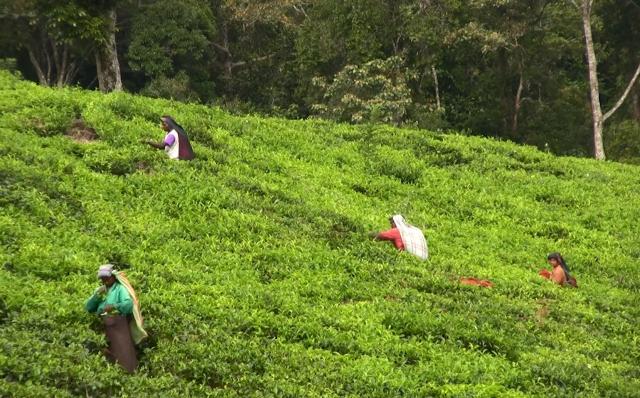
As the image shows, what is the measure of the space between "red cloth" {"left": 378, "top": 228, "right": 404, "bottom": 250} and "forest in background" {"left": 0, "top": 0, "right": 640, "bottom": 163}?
15724 mm

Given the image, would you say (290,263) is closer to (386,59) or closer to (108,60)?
(108,60)

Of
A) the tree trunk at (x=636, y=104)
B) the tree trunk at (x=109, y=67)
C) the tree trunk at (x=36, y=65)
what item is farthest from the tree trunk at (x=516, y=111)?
the tree trunk at (x=36, y=65)

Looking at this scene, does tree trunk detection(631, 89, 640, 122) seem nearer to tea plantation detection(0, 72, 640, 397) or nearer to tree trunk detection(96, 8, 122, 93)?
tea plantation detection(0, 72, 640, 397)

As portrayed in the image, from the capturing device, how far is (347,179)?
18.6 metres

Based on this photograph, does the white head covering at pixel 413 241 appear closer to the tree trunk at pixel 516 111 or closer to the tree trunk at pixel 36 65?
the tree trunk at pixel 516 111

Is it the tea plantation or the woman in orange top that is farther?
the woman in orange top

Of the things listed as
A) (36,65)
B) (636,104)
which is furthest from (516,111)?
(36,65)

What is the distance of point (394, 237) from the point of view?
1408 cm

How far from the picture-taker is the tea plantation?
865cm

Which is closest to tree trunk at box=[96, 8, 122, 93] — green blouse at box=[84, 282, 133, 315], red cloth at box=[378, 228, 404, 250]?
red cloth at box=[378, 228, 404, 250]

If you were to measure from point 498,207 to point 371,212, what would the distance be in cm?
396

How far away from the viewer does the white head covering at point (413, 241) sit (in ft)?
45.4

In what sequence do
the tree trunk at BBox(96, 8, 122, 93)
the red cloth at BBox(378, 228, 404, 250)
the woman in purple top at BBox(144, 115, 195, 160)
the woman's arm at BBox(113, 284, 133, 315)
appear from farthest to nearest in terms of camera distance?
the tree trunk at BBox(96, 8, 122, 93)
the woman in purple top at BBox(144, 115, 195, 160)
the red cloth at BBox(378, 228, 404, 250)
the woman's arm at BBox(113, 284, 133, 315)

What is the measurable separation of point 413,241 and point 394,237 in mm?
390
